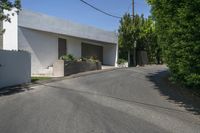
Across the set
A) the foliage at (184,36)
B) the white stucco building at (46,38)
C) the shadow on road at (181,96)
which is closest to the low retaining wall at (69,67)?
the white stucco building at (46,38)

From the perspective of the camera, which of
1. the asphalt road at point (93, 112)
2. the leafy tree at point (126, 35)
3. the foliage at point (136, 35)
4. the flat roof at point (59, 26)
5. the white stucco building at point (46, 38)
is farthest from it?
the foliage at point (136, 35)

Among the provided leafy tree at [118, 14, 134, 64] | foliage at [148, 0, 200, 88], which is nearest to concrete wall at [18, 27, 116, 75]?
leafy tree at [118, 14, 134, 64]

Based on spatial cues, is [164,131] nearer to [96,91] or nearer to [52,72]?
[96,91]

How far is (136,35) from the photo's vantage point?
3775 centimetres

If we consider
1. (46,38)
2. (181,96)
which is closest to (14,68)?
(181,96)

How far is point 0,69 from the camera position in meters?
16.6

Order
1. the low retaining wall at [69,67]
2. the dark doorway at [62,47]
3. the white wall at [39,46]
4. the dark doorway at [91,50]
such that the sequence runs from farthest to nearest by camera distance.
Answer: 1. the dark doorway at [91,50]
2. the dark doorway at [62,47]
3. the white wall at [39,46]
4. the low retaining wall at [69,67]

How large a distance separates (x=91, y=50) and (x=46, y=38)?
9189 millimetres

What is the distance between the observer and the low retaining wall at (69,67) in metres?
22.8

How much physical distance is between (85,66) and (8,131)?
18530 mm

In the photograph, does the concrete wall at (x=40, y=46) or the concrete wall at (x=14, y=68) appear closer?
the concrete wall at (x=14, y=68)

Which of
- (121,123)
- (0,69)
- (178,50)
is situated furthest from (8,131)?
(0,69)

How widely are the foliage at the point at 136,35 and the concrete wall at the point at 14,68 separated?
19706mm

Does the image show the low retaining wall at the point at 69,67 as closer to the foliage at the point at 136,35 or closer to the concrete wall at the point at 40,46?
the concrete wall at the point at 40,46
